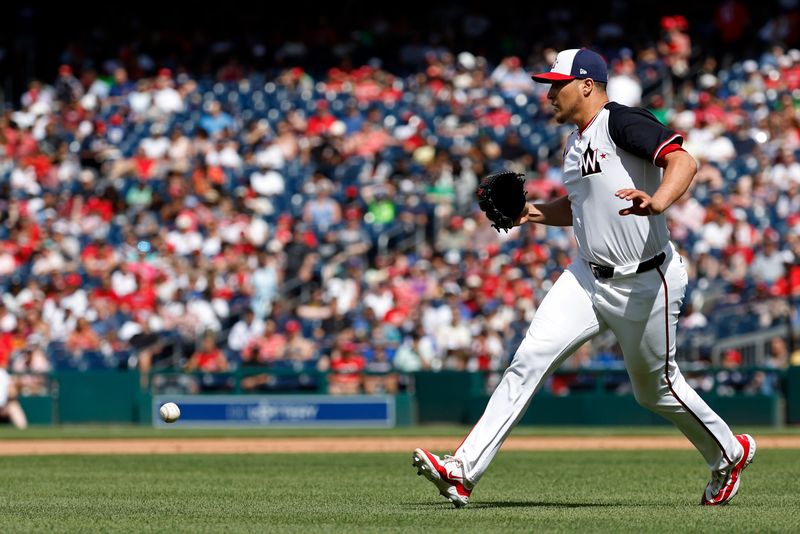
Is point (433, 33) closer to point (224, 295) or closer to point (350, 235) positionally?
point (350, 235)

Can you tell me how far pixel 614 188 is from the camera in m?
6.16

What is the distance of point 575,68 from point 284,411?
1208cm

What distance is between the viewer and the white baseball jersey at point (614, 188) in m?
6.15

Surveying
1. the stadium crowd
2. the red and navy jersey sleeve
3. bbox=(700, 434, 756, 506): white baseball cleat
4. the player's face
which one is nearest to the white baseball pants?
bbox=(700, 434, 756, 506): white baseball cleat

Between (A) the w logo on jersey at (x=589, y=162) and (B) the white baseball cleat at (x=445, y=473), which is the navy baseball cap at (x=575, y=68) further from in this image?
(B) the white baseball cleat at (x=445, y=473)

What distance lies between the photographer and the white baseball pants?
6188 mm

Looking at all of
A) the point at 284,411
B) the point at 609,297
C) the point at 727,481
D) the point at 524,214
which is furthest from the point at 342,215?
the point at 609,297

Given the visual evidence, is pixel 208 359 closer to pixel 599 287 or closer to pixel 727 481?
pixel 727 481

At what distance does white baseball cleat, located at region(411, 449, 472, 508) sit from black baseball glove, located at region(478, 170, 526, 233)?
1.19 meters

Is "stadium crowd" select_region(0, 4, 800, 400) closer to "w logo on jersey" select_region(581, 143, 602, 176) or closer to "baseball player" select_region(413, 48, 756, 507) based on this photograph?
"baseball player" select_region(413, 48, 756, 507)

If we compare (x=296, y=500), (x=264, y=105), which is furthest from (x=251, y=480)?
(x=264, y=105)

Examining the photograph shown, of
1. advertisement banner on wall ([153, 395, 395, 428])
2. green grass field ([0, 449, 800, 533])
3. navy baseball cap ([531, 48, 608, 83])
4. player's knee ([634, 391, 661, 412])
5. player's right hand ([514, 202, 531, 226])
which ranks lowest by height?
advertisement banner on wall ([153, 395, 395, 428])

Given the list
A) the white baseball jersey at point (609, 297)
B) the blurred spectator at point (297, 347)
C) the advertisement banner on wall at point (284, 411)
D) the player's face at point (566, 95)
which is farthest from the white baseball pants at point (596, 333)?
the blurred spectator at point (297, 347)

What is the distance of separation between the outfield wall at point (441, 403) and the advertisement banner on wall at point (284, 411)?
0.11 feet
